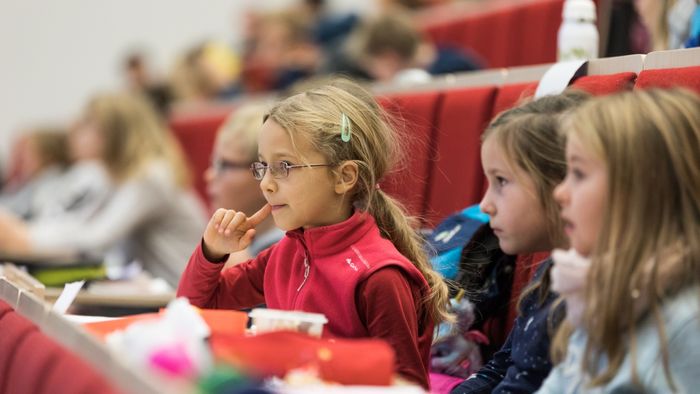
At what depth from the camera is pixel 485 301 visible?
1.72 meters

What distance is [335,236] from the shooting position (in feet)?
5.13

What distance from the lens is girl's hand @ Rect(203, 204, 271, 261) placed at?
1684 millimetres

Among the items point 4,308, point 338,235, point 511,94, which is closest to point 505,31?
point 511,94

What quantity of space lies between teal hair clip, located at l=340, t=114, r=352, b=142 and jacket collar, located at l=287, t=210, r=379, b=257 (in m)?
0.12

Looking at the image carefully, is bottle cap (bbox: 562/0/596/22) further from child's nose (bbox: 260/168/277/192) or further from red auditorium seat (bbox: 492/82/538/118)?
child's nose (bbox: 260/168/277/192)

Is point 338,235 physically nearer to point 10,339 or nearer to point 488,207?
point 488,207

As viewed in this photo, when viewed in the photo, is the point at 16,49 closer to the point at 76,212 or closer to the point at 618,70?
the point at 76,212

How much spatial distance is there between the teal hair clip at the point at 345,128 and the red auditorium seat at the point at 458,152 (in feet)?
1.70

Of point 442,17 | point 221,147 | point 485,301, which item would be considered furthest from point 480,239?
point 442,17

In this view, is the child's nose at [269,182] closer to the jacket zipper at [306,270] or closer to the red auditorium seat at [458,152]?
the jacket zipper at [306,270]

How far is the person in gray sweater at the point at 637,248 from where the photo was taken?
1.10 metres

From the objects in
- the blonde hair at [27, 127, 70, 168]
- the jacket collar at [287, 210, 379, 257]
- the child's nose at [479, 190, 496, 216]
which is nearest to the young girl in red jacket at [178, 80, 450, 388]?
the jacket collar at [287, 210, 379, 257]

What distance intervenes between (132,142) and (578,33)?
207 centimetres

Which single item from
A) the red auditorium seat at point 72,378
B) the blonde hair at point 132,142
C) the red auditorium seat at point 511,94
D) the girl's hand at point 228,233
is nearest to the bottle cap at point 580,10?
the red auditorium seat at point 511,94
